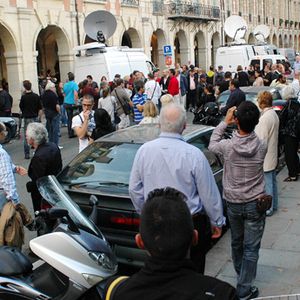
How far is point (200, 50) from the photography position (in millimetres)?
39156

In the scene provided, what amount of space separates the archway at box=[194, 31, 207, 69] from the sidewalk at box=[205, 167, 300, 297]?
1286 inches

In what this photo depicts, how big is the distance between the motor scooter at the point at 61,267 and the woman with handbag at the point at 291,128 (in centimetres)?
580

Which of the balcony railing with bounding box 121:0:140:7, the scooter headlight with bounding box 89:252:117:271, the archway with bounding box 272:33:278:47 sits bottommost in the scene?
the scooter headlight with bounding box 89:252:117:271

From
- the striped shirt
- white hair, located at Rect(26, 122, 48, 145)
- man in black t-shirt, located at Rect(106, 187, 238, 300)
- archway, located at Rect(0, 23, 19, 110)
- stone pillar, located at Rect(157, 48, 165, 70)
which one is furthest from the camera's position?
stone pillar, located at Rect(157, 48, 165, 70)

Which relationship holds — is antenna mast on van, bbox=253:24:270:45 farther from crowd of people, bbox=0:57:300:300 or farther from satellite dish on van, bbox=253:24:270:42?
crowd of people, bbox=0:57:300:300

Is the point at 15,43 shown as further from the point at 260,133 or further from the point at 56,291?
the point at 56,291

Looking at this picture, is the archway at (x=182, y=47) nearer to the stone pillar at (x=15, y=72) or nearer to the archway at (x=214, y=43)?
the archway at (x=214, y=43)

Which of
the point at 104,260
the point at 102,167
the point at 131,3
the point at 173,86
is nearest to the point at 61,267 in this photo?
the point at 104,260

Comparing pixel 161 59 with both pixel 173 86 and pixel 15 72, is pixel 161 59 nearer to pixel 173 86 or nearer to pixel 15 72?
pixel 15 72

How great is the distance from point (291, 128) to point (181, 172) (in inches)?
213

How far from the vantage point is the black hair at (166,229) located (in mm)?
1811

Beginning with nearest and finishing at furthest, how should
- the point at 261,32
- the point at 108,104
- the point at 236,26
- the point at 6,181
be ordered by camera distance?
the point at 6,181
the point at 108,104
the point at 236,26
the point at 261,32

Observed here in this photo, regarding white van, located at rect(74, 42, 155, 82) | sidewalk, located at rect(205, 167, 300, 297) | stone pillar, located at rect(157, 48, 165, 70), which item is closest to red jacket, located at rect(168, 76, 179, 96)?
white van, located at rect(74, 42, 155, 82)

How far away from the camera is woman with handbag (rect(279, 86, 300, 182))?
8.44 metres
